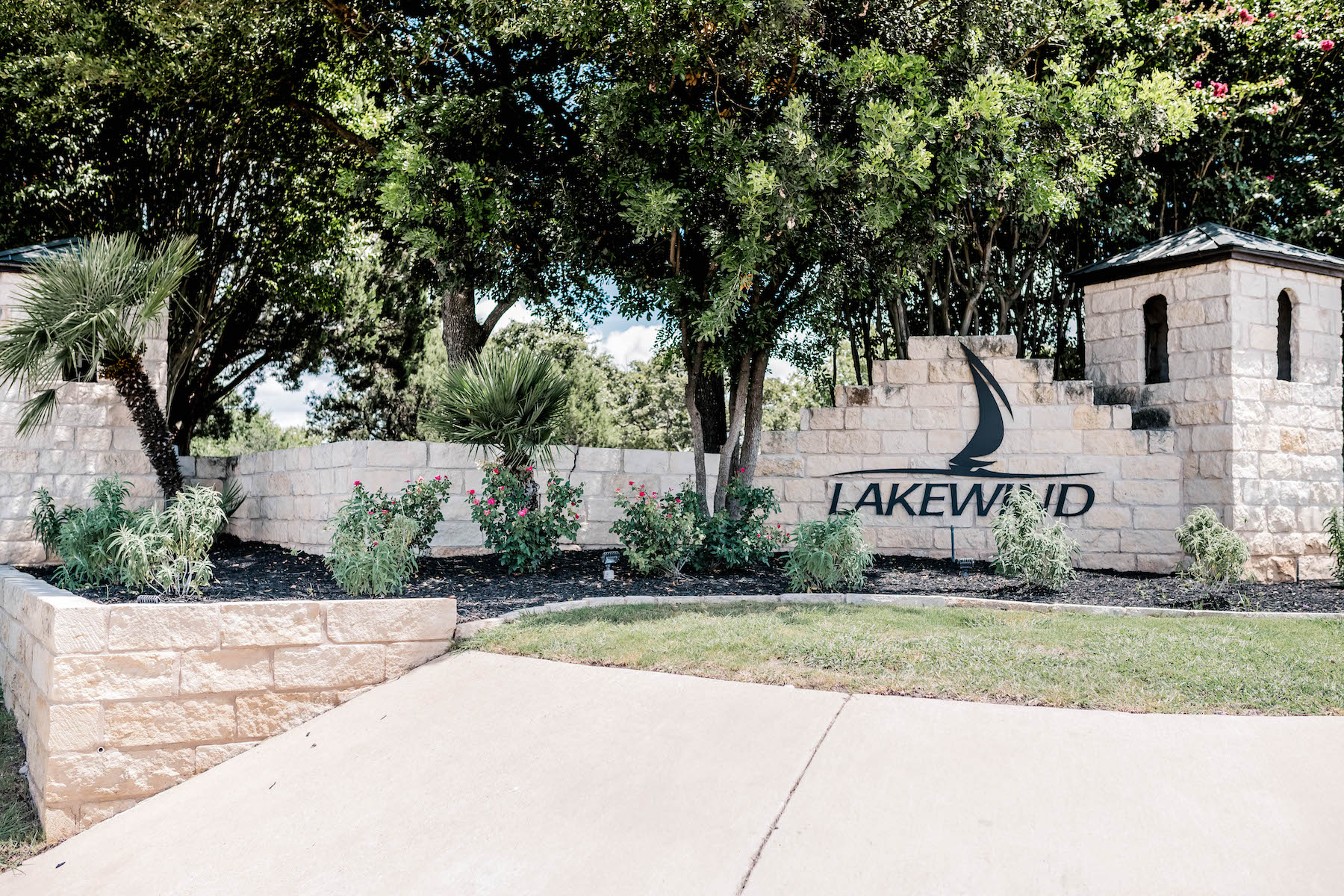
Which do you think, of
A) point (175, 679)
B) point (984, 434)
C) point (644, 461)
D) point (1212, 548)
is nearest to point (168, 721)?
point (175, 679)

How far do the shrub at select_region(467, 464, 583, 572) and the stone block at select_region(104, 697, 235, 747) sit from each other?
3074 millimetres

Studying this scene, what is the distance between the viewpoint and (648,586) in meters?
7.83

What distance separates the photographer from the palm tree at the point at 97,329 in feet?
28.1

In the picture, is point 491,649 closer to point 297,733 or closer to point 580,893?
point 297,733

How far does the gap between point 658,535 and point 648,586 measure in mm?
533

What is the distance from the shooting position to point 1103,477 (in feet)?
30.6

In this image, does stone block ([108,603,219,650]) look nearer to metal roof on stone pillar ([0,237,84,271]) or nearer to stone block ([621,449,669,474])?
stone block ([621,449,669,474])

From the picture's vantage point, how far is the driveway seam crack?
3.17m

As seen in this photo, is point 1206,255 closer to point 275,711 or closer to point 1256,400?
point 1256,400

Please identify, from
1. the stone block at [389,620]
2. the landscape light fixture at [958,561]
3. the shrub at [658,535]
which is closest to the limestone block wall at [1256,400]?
the landscape light fixture at [958,561]

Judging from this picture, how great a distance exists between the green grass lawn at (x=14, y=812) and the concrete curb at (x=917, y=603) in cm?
303

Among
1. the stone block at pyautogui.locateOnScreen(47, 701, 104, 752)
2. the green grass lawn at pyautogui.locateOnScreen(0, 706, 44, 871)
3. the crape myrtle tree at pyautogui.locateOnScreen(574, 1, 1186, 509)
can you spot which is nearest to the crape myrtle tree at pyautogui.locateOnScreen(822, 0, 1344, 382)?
the crape myrtle tree at pyautogui.locateOnScreen(574, 1, 1186, 509)

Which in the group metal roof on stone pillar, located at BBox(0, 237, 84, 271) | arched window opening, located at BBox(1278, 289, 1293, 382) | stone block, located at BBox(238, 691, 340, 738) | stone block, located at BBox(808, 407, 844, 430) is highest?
metal roof on stone pillar, located at BBox(0, 237, 84, 271)

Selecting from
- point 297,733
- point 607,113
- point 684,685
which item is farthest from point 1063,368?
point 297,733
